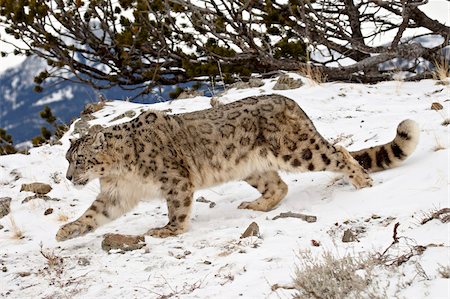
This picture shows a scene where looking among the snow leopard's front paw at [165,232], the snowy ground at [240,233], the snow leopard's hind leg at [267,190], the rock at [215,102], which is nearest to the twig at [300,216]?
the snowy ground at [240,233]

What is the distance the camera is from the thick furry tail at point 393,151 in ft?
23.9

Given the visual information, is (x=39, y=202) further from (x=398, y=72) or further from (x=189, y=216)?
(x=398, y=72)

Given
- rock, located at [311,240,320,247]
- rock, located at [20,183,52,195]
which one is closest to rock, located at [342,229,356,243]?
rock, located at [311,240,320,247]

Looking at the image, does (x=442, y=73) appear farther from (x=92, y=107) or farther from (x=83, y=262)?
(x=83, y=262)

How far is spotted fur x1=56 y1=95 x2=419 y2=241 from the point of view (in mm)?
7148

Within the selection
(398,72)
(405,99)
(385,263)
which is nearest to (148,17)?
(398,72)

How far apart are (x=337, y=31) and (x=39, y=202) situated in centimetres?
765

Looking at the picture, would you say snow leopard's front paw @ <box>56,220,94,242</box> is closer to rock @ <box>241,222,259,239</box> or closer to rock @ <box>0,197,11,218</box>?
rock @ <box>0,197,11,218</box>

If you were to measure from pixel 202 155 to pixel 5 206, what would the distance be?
2799 mm

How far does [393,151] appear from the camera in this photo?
24.5 feet

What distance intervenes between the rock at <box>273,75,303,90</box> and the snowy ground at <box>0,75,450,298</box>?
92.0 inches

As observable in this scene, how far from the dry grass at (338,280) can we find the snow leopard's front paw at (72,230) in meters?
3.31

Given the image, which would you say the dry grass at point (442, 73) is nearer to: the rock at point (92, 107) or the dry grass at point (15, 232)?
the rock at point (92, 107)

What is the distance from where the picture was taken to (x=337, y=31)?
13883mm
